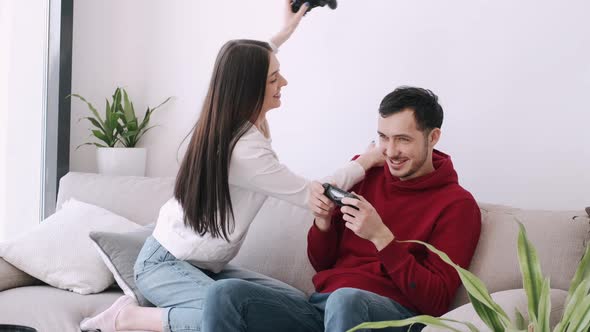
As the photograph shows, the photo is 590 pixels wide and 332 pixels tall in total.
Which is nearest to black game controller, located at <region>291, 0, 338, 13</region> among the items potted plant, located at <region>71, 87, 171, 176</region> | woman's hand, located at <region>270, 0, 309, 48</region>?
woman's hand, located at <region>270, 0, 309, 48</region>

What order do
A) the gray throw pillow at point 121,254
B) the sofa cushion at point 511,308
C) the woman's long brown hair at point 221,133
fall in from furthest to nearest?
the gray throw pillow at point 121,254 < the woman's long brown hair at point 221,133 < the sofa cushion at point 511,308

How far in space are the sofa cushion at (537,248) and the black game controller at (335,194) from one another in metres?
0.44

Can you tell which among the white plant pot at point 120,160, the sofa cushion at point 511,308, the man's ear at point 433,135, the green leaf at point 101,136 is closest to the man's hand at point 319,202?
the man's ear at point 433,135

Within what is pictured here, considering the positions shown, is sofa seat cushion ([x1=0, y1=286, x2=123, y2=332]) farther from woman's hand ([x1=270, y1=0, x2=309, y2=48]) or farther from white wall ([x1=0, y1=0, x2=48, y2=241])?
woman's hand ([x1=270, y1=0, x2=309, y2=48])

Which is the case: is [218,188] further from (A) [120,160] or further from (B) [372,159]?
(A) [120,160]

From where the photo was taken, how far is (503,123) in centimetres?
294

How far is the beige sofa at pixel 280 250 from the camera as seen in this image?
2.34m

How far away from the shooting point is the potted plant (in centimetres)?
366

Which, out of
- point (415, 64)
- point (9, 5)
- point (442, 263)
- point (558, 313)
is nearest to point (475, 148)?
point (415, 64)

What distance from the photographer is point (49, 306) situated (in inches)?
102

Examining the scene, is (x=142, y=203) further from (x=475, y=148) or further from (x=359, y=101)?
(x=475, y=148)

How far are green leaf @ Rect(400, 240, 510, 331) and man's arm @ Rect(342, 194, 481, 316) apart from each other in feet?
2.23

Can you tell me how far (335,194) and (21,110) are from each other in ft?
6.49

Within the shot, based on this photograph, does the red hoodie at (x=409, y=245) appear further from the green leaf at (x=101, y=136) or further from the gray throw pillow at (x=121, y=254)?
the green leaf at (x=101, y=136)
